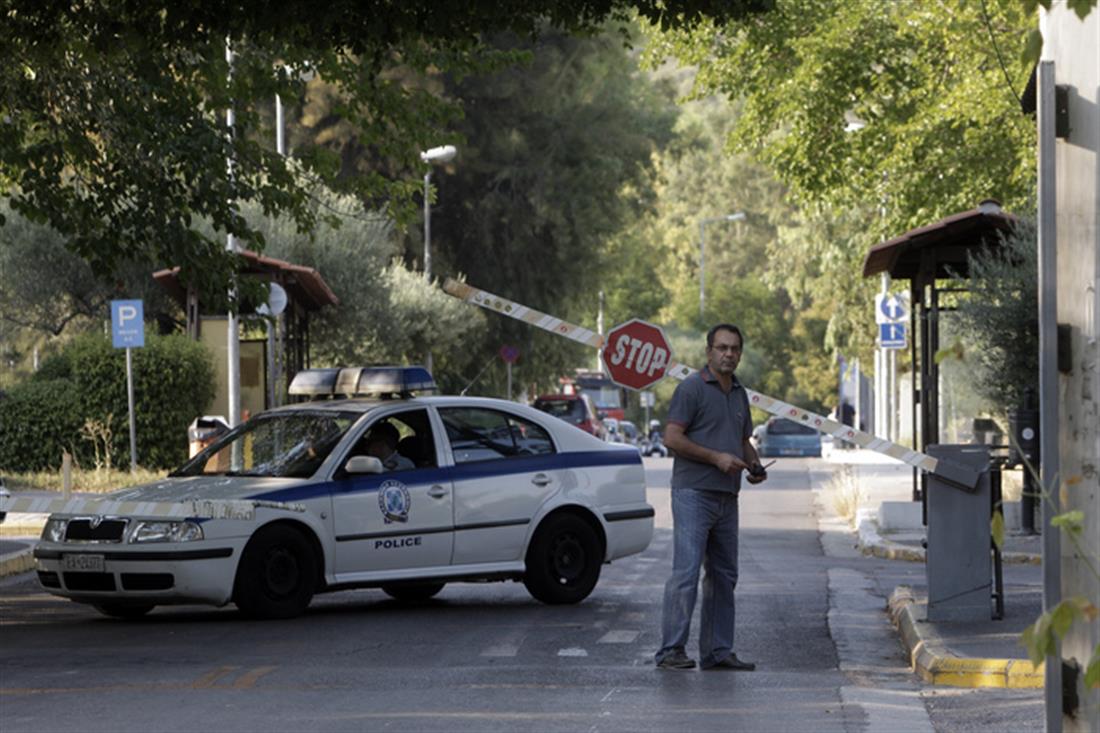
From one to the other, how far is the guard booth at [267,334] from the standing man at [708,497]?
18.1 meters

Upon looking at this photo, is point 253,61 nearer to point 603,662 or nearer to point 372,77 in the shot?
point 372,77

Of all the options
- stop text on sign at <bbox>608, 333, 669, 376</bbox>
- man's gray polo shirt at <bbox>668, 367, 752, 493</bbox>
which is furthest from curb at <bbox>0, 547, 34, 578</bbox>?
man's gray polo shirt at <bbox>668, 367, 752, 493</bbox>

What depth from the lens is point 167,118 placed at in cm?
1734

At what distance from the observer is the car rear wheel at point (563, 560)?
14.2 meters

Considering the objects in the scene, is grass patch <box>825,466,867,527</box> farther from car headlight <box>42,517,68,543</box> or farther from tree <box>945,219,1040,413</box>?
car headlight <box>42,517,68,543</box>

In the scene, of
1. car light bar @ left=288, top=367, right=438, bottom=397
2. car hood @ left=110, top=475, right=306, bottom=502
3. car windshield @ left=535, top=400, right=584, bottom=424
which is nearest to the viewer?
car hood @ left=110, top=475, right=306, bottom=502

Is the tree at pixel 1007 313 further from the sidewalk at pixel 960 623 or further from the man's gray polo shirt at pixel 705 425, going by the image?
the man's gray polo shirt at pixel 705 425

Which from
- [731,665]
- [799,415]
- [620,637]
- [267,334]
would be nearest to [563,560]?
[620,637]

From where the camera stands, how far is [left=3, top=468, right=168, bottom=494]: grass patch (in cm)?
2878

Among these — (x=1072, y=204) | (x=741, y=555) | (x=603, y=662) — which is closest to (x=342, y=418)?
(x=603, y=662)

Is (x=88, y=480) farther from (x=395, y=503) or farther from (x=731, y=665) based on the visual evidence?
(x=731, y=665)

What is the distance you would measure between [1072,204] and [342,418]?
8.81m

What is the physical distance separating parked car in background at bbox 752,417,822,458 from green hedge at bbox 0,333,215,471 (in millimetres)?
32507

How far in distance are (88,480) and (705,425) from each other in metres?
20.6
